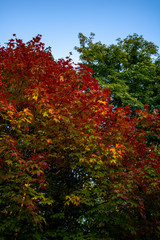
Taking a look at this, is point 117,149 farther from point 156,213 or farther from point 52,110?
point 156,213

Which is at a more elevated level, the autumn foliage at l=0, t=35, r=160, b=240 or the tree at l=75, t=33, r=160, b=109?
the tree at l=75, t=33, r=160, b=109

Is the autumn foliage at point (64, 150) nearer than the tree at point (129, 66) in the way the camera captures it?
Yes

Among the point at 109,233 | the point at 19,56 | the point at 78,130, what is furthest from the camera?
the point at 109,233

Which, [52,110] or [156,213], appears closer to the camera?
[52,110]

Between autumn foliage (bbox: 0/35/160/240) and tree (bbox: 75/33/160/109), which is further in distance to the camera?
tree (bbox: 75/33/160/109)

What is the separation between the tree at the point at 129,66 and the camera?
44.4ft

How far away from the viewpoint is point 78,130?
14.9ft

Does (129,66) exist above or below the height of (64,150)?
above

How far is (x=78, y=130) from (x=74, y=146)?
1.85ft

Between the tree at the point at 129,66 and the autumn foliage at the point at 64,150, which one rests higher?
the tree at the point at 129,66

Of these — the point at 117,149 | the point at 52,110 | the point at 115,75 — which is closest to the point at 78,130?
the point at 52,110

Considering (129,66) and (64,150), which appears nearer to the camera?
(64,150)

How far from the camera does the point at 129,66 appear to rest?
15219mm

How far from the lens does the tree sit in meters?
13.5
